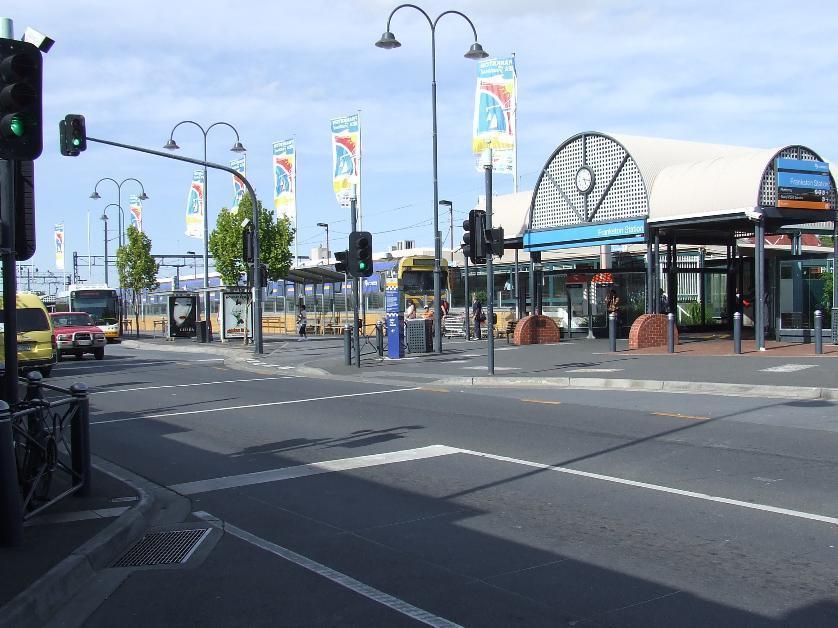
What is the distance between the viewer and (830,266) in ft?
84.0

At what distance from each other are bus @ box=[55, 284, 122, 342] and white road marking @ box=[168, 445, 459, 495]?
137 feet

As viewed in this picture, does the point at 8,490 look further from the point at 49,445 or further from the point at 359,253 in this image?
the point at 359,253

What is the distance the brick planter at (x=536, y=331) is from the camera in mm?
30344

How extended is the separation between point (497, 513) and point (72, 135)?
17.3m

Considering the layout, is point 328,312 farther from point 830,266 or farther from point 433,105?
point 830,266

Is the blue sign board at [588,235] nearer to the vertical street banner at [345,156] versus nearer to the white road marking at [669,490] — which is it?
the vertical street banner at [345,156]

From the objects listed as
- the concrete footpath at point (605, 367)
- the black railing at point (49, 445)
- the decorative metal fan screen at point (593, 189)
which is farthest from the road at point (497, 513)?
the decorative metal fan screen at point (593, 189)

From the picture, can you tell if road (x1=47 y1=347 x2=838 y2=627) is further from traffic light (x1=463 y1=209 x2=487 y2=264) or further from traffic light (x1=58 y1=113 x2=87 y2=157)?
traffic light (x1=58 y1=113 x2=87 y2=157)

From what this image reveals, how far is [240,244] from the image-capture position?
4091 cm

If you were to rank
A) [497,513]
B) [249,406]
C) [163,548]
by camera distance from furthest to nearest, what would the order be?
[249,406] < [497,513] < [163,548]

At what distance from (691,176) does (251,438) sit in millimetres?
17391

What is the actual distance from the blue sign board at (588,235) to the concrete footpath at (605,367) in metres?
3.38

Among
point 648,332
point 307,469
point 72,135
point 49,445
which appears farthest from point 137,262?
point 49,445

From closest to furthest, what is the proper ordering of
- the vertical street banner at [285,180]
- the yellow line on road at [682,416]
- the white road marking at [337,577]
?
the white road marking at [337,577], the yellow line on road at [682,416], the vertical street banner at [285,180]
